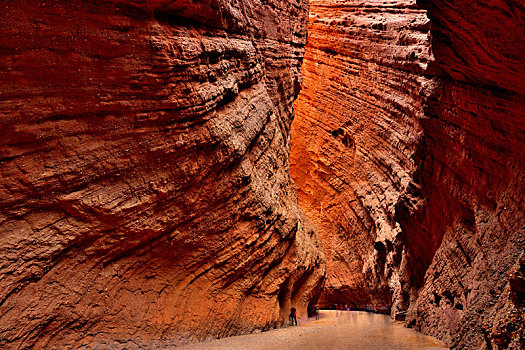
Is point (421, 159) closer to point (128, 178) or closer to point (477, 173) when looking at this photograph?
point (477, 173)

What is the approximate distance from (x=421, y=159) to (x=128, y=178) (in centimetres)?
658

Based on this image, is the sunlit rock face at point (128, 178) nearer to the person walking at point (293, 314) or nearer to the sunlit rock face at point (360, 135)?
the person walking at point (293, 314)

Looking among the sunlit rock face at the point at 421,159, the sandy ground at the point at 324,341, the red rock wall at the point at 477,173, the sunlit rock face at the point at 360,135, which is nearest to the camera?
the red rock wall at the point at 477,173

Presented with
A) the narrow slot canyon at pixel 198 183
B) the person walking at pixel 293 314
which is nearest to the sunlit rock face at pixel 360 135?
the narrow slot canyon at pixel 198 183

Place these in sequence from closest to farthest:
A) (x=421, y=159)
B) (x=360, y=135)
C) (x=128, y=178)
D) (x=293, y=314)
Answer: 1. (x=128, y=178)
2. (x=421, y=159)
3. (x=293, y=314)
4. (x=360, y=135)

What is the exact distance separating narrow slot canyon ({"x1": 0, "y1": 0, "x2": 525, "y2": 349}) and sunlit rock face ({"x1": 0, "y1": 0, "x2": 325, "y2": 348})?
0.08ft

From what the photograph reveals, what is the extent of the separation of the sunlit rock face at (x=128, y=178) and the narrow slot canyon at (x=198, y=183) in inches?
1.0

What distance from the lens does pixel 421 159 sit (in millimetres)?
10219

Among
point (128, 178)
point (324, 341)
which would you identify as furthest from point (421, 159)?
point (128, 178)

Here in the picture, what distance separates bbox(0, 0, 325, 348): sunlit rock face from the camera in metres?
5.59

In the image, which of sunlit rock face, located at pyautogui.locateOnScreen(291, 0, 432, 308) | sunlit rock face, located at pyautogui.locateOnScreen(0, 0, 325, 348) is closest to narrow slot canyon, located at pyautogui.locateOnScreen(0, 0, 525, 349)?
sunlit rock face, located at pyautogui.locateOnScreen(0, 0, 325, 348)

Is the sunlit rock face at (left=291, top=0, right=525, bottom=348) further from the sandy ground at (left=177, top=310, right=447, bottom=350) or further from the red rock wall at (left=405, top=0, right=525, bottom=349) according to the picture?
the sandy ground at (left=177, top=310, right=447, bottom=350)

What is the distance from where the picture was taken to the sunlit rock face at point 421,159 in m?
5.79

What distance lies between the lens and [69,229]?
6078 millimetres
